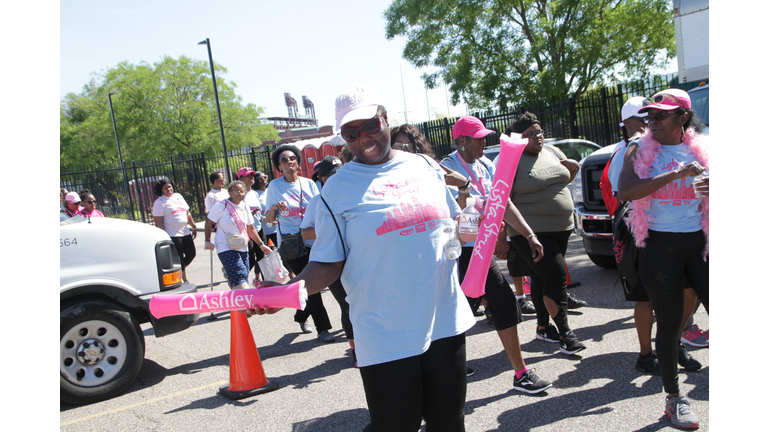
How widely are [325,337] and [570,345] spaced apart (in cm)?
244

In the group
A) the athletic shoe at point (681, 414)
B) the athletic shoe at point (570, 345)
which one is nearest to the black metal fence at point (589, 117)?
the athletic shoe at point (570, 345)

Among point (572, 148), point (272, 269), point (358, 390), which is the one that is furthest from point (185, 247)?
point (572, 148)

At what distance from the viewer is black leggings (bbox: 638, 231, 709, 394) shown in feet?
9.75

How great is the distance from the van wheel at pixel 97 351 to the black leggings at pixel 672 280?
12.9ft

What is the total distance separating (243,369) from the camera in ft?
14.2

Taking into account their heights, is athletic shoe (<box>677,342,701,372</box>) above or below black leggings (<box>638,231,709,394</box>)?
below

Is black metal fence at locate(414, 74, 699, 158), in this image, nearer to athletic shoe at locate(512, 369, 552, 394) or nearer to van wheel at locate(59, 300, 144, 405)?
athletic shoe at locate(512, 369, 552, 394)

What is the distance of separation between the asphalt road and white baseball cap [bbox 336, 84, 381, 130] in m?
2.15

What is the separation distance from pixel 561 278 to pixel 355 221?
2.57 meters

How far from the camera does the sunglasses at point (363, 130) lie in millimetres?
2311

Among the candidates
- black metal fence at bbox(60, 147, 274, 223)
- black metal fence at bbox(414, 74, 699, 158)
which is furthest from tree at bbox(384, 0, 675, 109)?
black metal fence at bbox(60, 147, 274, 223)

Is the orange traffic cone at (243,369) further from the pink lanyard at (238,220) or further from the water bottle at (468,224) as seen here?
the water bottle at (468,224)

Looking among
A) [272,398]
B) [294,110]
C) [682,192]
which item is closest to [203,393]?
[272,398]

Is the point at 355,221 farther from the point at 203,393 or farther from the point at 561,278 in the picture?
the point at 203,393
